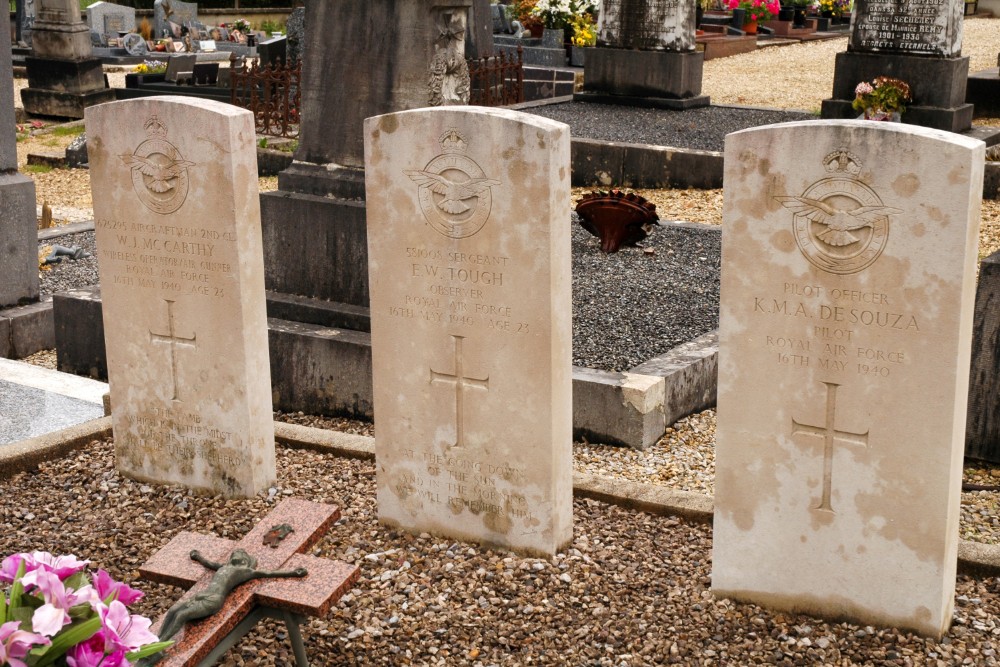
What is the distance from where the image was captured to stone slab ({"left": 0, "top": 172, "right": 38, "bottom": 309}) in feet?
23.7

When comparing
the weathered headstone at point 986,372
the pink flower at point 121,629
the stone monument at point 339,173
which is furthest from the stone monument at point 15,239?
the pink flower at point 121,629

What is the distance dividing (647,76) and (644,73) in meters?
0.05

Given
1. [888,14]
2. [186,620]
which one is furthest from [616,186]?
[186,620]

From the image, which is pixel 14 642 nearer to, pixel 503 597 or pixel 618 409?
pixel 503 597

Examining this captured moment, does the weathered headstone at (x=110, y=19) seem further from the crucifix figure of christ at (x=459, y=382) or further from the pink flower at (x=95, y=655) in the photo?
the pink flower at (x=95, y=655)

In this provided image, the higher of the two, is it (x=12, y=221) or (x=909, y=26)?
(x=909, y=26)

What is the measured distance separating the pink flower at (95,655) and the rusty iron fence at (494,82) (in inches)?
450

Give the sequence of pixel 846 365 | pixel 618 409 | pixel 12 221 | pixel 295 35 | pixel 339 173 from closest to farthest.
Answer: pixel 846 365 < pixel 618 409 < pixel 339 173 < pixel 12 221 < pixel 295 35

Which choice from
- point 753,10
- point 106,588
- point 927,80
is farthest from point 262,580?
point 753,10

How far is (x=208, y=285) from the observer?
173 inches

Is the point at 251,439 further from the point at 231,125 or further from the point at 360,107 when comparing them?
the point at 360,107

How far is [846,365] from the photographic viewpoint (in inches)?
134

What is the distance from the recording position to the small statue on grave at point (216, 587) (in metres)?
3.06

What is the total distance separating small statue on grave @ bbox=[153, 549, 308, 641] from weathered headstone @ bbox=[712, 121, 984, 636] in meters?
1.37
